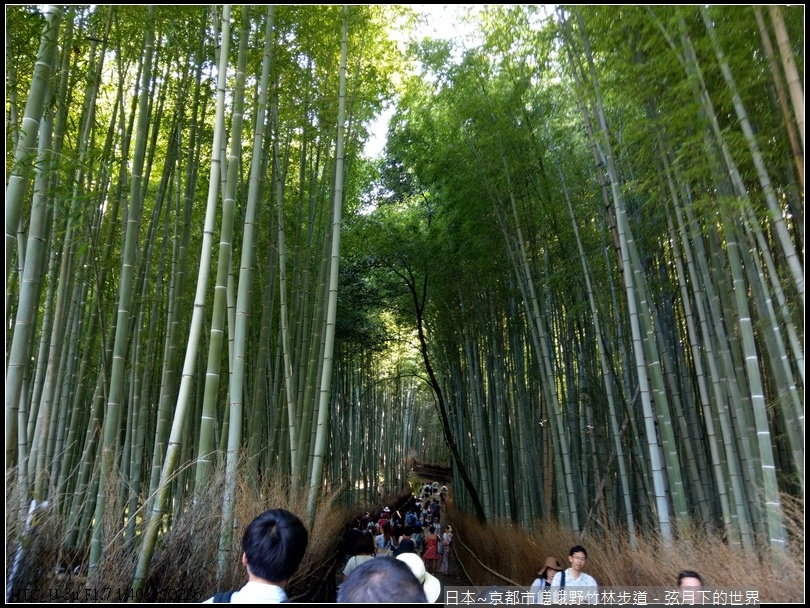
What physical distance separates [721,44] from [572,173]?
297 centimetres

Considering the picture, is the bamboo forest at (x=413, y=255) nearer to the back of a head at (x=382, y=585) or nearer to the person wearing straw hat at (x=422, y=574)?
the person wearing straw hat at (x=422, y=574)

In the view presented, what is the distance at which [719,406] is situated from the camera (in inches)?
132

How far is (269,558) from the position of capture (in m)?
1.42

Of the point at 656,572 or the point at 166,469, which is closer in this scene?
the point at 166,469

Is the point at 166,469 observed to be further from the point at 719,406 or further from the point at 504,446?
the point at 504,446

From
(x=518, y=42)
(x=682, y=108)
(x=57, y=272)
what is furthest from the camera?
(x=518, y=42)

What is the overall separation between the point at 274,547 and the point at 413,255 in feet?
21.3

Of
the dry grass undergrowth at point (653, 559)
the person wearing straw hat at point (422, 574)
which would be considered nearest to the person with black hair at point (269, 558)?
the person wearing straw hat at point (422, 574)

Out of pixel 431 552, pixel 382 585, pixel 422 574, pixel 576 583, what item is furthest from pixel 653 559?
pixel 431 552

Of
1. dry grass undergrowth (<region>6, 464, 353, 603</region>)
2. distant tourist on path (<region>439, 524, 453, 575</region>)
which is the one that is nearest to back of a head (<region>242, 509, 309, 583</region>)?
dry grass undergrowth (<region>6, 464, 353, 603</region>)

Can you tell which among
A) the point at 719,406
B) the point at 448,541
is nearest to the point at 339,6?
the point at 719,406

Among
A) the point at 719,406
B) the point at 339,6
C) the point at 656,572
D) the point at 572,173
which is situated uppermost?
the point at 339,6

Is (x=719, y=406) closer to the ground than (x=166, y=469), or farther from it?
farther from it

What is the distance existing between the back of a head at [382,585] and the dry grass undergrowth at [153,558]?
Result: 135cm
